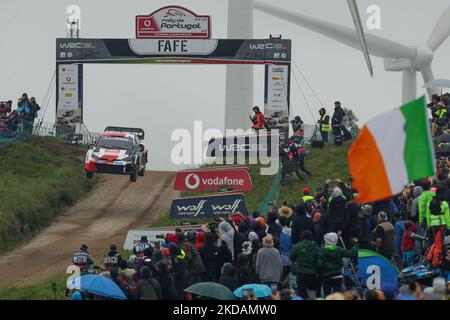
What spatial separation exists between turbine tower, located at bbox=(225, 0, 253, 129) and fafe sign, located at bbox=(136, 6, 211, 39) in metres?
10.1

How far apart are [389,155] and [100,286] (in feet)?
17.5

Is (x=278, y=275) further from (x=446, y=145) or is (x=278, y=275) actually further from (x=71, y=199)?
(x=71, y=199)

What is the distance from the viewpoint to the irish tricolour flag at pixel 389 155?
1464 centimetres

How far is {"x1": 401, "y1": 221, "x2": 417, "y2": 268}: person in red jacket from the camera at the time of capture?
2164 centimetres

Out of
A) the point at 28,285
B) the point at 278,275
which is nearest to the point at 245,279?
the point at 278,275

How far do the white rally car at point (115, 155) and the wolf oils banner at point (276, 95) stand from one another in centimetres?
1006

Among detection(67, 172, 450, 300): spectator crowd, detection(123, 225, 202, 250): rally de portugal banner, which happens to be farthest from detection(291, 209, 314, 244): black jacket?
detection(123, 225, 202, 250): rally de portugal banner

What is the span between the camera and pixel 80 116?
48.6m

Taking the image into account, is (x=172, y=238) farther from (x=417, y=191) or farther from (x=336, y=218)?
(x=417, y=191)

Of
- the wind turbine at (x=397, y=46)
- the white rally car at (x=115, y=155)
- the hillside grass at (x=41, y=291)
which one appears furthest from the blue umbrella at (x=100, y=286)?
the wind turbine at (x=397, y=46)

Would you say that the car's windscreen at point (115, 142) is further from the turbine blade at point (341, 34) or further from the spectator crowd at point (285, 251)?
the spectator crowd at point (285, 251)

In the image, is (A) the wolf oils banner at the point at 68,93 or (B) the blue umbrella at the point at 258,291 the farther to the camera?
(A) the wolf oils banner at the point at 68,93

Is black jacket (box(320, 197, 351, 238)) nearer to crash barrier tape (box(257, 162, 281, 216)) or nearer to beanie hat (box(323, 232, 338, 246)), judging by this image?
beanie hat (box(323, 232, 338, 246))

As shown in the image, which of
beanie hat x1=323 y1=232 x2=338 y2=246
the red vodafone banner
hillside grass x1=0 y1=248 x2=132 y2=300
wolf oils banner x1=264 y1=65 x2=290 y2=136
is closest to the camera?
beanie hat x1=323 y1=232 x2=338 y2=246
